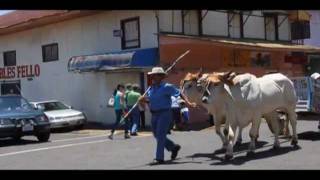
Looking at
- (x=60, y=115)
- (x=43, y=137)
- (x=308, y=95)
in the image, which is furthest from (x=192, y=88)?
(x=60, y=115)

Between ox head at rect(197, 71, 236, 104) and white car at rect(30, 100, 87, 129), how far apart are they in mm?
11734

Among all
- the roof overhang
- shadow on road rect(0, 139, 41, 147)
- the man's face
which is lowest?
shadow on road rect(0, 139, 41, 147)

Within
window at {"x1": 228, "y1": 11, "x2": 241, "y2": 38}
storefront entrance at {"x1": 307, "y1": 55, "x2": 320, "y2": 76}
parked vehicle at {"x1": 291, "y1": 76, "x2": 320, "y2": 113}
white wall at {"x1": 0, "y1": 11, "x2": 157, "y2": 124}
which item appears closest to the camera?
parked vehicle at {"x1": 291, "y1": 76, "x2": 320, "y2": 113}

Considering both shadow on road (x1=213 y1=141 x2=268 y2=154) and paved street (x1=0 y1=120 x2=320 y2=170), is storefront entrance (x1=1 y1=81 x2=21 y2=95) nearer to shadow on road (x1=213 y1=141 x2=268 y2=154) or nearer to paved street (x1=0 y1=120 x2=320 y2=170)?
paved street (x1=0 y1=120 x2=320 y2=170)

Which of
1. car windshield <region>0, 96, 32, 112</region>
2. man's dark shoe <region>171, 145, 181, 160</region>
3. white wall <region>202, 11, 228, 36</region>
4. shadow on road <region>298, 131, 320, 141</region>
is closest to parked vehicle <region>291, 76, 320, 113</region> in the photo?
shadow on road <region>298, 131, 320, 141</region>

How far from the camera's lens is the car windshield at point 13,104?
55.4 ft

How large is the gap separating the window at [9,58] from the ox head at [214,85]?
20741mm

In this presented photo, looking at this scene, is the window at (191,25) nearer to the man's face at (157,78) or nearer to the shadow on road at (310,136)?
the shadow on road at (310,136)

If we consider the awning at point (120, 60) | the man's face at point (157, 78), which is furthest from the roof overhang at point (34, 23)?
the man's face at point (157, 78)

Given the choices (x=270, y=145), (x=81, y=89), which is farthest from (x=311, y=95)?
(x=81, y=89)

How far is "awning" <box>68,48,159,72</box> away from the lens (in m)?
20.5

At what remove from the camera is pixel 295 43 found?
94.8 ft
